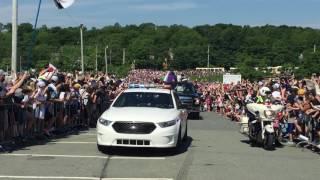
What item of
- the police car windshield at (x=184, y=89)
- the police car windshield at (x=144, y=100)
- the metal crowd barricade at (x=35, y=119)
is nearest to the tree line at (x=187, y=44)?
the police car windshield at (x=184, y=89)

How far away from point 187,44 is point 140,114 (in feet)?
401

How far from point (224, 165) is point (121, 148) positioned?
319cm

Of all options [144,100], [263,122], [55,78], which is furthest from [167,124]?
[55,78]

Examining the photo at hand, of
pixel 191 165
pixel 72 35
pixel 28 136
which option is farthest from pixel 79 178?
pixel 72 35

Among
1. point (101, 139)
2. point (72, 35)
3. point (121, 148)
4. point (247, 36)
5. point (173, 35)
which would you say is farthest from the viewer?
point (173, 35)

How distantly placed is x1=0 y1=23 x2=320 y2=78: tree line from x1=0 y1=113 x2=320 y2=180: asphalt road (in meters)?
84.4

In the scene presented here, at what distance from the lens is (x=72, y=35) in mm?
114875

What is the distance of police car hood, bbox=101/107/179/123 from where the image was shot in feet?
43.3

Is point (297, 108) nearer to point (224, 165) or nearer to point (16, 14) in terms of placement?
point (224, 165)

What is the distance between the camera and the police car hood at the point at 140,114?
13.2 metres

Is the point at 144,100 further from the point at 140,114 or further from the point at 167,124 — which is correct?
the point at 167,124

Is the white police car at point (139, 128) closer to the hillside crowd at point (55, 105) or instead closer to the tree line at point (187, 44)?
the hillside crowd at point (55, 105)

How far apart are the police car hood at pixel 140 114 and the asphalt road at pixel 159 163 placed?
795 millimetres

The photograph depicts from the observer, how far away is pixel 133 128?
13.1 m
